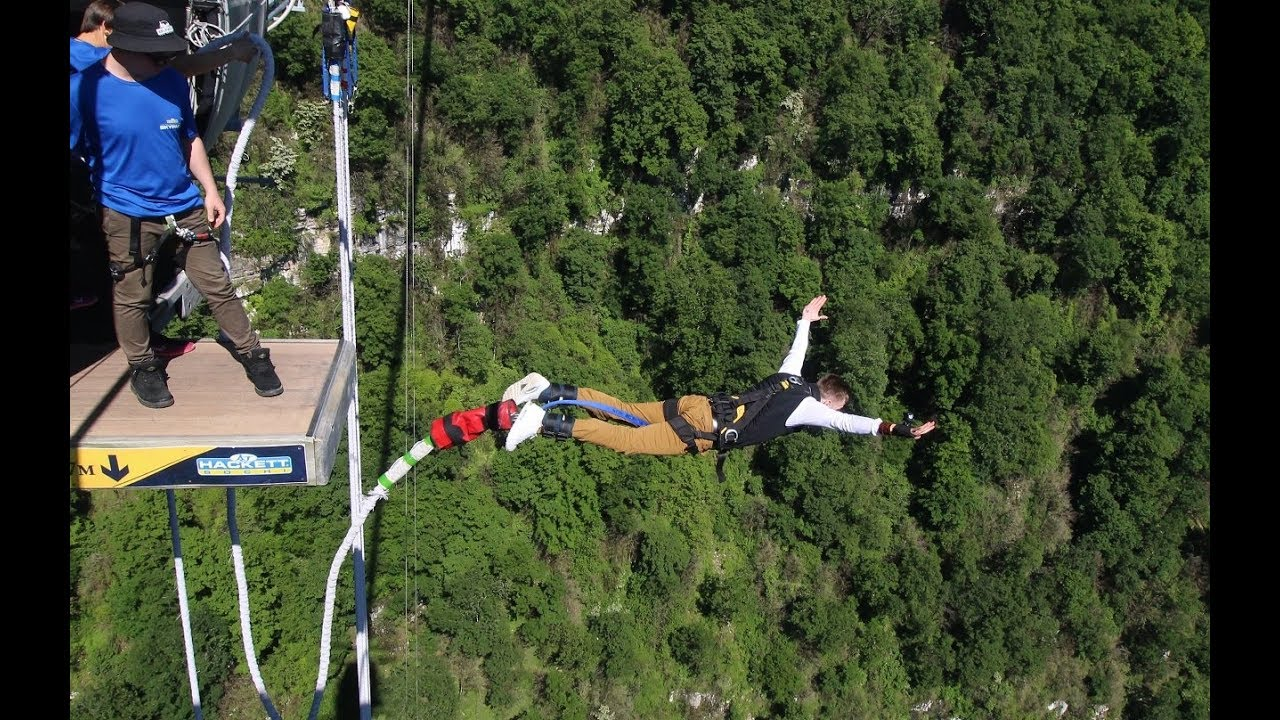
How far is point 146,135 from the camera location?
15.4 ft

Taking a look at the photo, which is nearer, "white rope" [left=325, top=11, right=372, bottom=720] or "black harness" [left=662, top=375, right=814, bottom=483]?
"white rope" [left=325, top=11, right=372, bottom=720]

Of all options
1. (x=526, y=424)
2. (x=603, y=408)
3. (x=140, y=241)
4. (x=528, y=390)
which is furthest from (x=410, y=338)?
(x=140, y=241)

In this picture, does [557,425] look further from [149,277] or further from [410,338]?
[410,338]

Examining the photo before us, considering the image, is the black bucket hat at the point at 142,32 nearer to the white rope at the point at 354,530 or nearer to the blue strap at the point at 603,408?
the white rope at the point at 354,530

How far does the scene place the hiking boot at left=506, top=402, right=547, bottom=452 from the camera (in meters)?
7.25

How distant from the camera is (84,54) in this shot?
4.69 m

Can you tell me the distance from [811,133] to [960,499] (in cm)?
1295

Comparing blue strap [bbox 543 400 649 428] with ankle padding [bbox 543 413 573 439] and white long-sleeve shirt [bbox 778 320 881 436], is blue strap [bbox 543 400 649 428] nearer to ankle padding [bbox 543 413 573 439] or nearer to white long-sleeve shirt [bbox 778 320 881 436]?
ankle padding [bbox 543 413 573 439]

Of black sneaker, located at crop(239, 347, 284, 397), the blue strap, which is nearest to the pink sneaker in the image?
black sneaker, located at crop(239, 347, 284, 397)

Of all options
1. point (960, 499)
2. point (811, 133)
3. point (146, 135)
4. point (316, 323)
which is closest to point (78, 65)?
point (146, 135)

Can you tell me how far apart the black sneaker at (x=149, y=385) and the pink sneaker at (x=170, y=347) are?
2.51ft

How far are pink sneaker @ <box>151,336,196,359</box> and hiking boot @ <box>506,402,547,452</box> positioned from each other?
2574 mm

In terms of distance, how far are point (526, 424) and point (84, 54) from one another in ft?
13.3

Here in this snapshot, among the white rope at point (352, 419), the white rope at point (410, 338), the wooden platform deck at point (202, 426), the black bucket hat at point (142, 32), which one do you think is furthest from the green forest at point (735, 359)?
the black bucket hat at point (142, 32)
